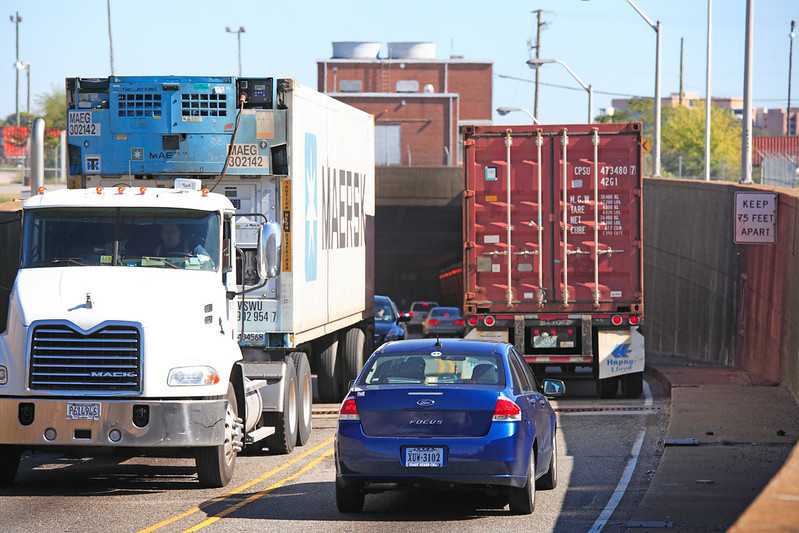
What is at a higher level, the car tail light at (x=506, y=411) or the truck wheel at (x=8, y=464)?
the car tail light at (x=506, y=411)

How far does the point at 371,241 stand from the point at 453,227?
43.6 meters

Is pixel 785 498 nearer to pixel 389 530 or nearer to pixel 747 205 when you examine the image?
pixel 389 530

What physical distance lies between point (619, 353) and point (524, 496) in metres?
10.9

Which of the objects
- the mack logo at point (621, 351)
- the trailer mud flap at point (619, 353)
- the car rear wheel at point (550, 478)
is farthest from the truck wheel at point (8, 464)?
the mack logo at point (621, 351)

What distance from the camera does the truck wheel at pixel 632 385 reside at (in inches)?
862

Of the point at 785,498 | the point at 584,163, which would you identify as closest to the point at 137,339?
the point at 785,498

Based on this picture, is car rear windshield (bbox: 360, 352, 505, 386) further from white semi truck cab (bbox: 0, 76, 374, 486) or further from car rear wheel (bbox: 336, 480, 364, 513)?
white semi truck cab (bbox: 0, 76, 374, 486)

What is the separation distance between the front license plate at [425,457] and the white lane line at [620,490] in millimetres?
1375

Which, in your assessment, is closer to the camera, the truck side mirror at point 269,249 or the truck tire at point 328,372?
the truck side mirror at point 269,249

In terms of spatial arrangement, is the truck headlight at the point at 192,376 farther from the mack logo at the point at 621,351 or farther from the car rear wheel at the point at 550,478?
the mack logo at the point at 621,351

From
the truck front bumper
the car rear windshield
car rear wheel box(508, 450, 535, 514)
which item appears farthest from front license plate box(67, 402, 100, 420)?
car rear wheel box(508, 450, 535, 514)

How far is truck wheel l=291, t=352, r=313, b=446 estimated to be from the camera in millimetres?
16266

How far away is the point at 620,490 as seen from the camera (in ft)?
41.7

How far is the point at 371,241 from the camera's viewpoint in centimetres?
2453
